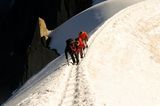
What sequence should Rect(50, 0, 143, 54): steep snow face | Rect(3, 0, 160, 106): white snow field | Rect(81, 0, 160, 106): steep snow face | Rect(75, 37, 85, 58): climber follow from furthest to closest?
Rect(50, 0, 143, 54): steep snow face → Rect(75, 37, 85, 58): climber → Rect(81, 0, 160, 106): steep snow face → Rect(3, 0, 160, 106): white snow field

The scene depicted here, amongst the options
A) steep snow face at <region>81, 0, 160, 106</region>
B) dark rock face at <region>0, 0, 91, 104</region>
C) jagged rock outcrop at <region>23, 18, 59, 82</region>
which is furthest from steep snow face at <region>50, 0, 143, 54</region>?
dark rock face at <region>0, 0, 91, 104</region>

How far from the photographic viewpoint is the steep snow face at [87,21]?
122 ft

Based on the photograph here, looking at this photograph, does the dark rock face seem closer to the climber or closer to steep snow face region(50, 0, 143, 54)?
steep snow face region(50, 0, 143, 54)

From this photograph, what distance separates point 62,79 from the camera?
73.1 feet

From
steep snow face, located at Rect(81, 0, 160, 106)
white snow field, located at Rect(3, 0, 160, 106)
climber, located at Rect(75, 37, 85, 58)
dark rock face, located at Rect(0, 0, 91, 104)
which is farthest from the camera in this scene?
dark rock face, located at Rect(0, 0, 91, 104)

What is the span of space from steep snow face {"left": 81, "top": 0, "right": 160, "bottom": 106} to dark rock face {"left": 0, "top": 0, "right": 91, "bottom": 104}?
555 inches

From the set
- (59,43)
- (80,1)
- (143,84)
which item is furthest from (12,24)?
(143,84)

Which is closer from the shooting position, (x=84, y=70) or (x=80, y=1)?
(x=84, y=70)

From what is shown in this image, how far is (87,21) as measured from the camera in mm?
38531

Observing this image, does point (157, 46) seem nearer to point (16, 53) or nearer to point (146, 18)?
point (146, 18)

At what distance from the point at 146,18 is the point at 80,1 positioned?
14965 mm

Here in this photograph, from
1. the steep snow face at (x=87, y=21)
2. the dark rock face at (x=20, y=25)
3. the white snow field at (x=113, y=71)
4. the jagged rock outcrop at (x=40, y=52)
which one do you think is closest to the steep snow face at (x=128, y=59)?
the white snow field at (x=113, y=71)

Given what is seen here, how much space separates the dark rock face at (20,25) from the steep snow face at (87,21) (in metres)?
8.82

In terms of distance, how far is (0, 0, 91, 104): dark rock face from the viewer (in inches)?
2173
